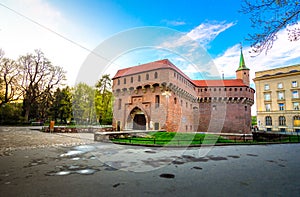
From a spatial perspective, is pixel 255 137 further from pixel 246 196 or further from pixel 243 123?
pixel 246 196

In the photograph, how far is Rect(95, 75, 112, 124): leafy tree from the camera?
39.3m

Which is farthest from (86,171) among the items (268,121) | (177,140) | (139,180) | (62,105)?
(268,121)

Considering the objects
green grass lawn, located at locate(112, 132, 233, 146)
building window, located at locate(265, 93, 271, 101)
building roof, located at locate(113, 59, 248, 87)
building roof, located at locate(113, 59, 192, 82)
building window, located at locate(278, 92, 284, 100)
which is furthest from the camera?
building window, located at locate(265, 93, 271, 101)

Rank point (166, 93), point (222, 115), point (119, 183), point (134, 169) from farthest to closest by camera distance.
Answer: point (222, 115)
point (166, 93)
point (134, 169)
point (119, 183)

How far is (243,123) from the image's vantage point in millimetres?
31672

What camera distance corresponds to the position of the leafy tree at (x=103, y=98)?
3931 centimetres

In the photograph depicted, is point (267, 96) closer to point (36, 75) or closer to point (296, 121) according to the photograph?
point (296, 121)

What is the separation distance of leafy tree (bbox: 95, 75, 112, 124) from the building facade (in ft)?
147

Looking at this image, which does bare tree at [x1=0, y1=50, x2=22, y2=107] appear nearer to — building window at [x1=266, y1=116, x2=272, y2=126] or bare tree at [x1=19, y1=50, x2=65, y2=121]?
bare tree at [x1=19, y1=50, x2=65, y2=121]

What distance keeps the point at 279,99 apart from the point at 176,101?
125ft

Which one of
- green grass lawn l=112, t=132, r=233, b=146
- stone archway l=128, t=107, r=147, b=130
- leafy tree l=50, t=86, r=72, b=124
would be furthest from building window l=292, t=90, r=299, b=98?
leafy tree l=50, t=86, r=72, b=124

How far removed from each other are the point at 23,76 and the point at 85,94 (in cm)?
1408

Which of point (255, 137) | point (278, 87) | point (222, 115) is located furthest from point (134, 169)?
point (278, 87)

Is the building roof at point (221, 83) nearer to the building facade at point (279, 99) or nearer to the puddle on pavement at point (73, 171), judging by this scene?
the building facade at point (279, 99)
